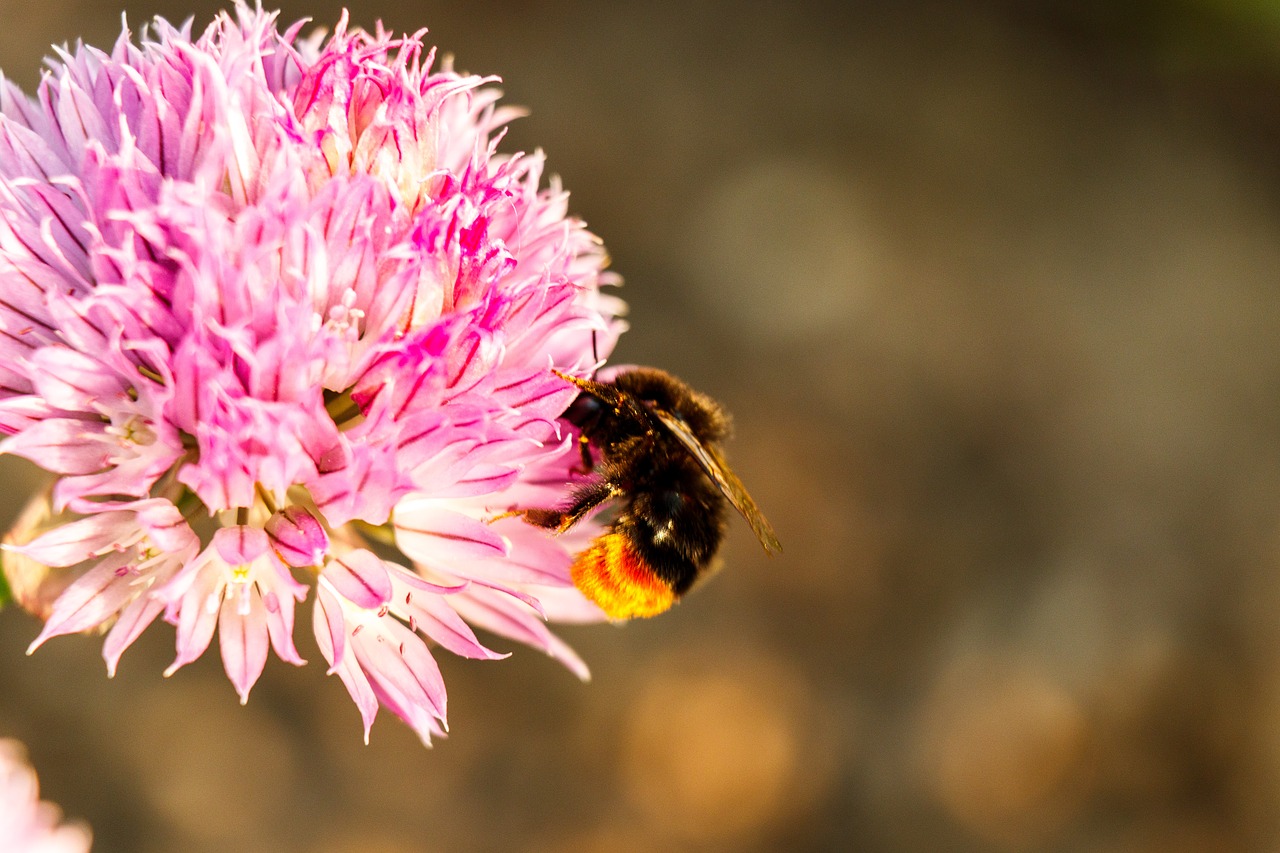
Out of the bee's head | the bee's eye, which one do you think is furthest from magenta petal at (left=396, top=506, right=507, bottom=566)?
the bee's head

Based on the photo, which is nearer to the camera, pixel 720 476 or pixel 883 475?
pixel 720 476

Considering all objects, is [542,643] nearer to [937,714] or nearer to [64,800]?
[64,800]

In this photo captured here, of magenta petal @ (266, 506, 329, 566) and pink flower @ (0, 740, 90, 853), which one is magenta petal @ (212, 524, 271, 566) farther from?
pink flower @ (0, 740, 90, 853)

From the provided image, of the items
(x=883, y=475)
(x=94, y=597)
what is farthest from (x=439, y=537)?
(x=883, y=475)

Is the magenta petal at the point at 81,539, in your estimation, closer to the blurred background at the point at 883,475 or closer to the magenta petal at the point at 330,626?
the magenta petal at the point at 330,626

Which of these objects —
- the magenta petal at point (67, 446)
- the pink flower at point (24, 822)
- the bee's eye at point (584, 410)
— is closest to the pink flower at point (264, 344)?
the magenta petal at point (67, 446)

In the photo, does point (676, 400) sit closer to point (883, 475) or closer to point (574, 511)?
point (574, 511)

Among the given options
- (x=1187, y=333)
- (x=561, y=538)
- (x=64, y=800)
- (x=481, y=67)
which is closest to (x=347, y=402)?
(x=561, y=538)
